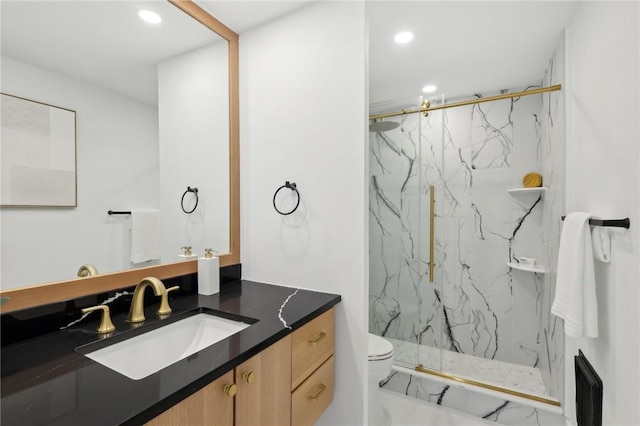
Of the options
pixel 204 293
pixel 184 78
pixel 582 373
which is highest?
pixel 184 78

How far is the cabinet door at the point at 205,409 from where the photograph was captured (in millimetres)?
→ 663

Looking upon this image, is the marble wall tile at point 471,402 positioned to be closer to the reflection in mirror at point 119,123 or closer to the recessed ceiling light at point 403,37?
the reflection in mirror at point 119,123

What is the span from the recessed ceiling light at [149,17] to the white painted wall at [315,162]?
0.46m

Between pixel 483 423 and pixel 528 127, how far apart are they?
91.9 inches

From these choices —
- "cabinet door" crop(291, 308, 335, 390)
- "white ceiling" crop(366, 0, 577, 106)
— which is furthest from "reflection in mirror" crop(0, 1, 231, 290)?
"white ceiling" crop(366, 0, 577, 106)

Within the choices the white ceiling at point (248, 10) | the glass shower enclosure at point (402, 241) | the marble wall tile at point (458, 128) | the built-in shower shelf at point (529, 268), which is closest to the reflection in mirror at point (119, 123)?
the white ceiling at point (248, 10)

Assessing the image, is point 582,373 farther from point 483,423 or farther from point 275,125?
point 275,125

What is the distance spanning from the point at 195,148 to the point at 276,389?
1.22 meters

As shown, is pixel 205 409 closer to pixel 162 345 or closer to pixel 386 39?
pixel 162 345

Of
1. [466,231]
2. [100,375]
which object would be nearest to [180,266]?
[100,375]

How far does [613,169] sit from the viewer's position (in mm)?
1255

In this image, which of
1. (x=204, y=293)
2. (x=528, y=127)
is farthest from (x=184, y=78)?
(x=528, y=127)

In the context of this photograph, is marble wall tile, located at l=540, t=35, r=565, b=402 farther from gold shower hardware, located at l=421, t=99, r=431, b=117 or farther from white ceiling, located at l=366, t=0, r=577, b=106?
gold shower hardware, located at l=421, t=99, r=431, b=117

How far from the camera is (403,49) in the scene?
203 cm
